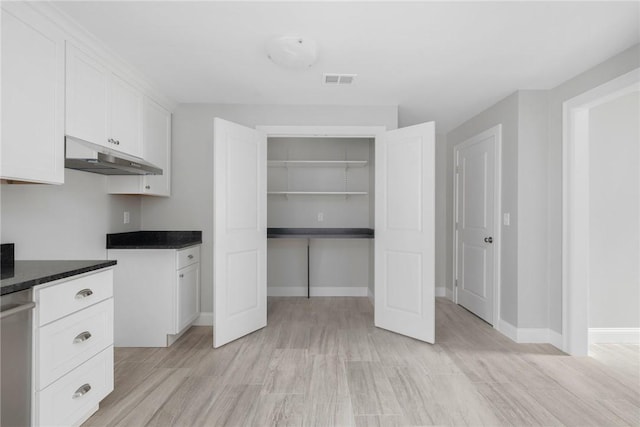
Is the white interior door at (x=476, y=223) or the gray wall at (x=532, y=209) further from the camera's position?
the white interior door at (x=476, y=223)

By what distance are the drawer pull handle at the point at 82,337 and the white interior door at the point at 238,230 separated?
3.78 feet

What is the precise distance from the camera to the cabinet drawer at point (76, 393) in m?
1.51

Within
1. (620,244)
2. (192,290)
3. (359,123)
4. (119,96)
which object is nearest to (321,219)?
(359,123)

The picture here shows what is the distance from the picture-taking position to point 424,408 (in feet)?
6.45

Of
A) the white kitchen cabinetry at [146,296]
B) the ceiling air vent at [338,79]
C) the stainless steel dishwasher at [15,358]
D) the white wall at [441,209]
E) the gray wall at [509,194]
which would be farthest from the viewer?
the white wall at [441,209]

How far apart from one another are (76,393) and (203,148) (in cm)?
243

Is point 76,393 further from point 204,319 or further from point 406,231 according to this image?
point 406,231

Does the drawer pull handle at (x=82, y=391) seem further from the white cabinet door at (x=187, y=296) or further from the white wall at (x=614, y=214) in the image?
the white wall at (x=614, y=214)

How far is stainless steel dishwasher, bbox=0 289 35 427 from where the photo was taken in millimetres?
1330

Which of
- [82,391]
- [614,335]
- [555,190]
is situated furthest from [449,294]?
[82,391]

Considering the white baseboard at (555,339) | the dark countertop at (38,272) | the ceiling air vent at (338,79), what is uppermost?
the ceiling air vent at (338,79)

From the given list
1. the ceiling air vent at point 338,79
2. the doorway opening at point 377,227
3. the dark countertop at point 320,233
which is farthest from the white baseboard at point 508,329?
the ceiling air vent at point 338,79

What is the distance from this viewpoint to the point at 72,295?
64.8 inches

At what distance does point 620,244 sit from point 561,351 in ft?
3.85
